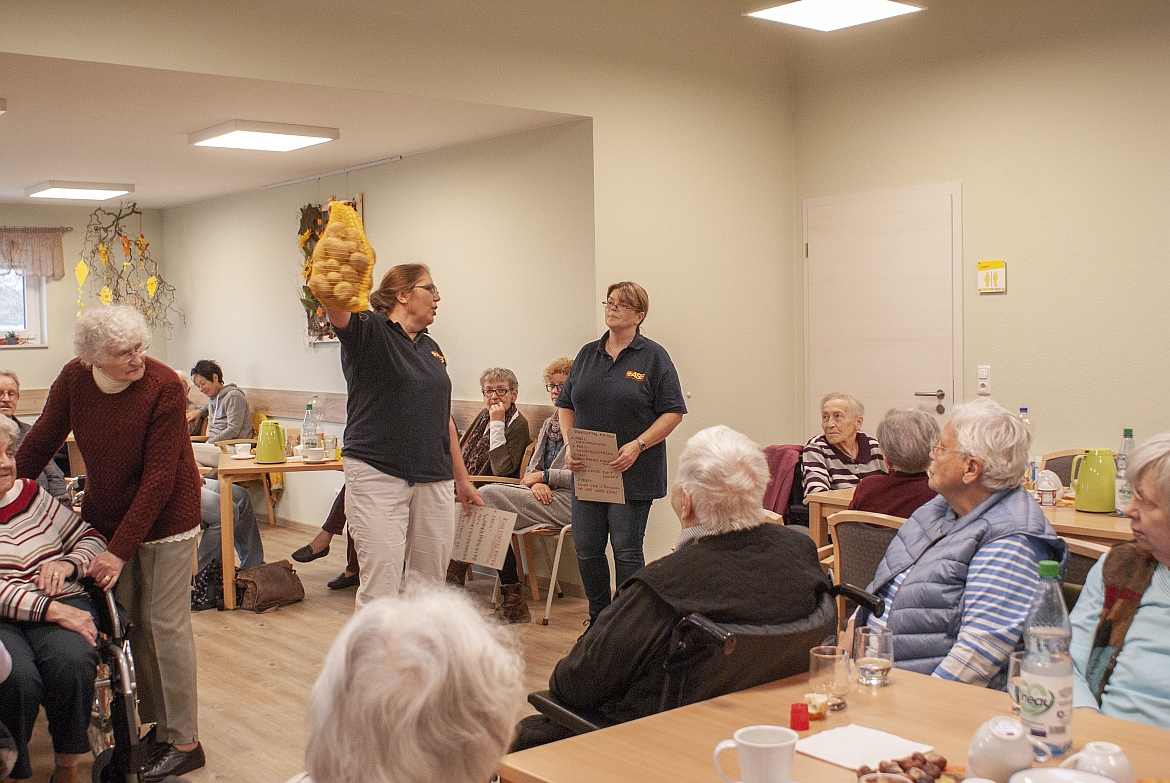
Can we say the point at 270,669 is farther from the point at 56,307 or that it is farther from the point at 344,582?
the point at 56,307

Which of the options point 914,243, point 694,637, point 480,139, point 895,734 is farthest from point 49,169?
point 895,734

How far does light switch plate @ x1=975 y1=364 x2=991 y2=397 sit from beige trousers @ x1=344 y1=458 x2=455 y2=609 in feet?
9.87

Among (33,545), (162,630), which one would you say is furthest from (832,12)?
(33,545)

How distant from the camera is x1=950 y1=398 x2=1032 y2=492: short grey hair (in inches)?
102

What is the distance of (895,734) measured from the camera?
186 cm

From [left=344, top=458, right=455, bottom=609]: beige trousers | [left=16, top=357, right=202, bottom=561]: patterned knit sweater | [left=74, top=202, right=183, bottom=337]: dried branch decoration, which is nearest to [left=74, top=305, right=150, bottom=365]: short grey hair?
[left=16, top=357, right=202, bottom=561]: patterned knit sweater

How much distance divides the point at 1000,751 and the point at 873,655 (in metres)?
0.52

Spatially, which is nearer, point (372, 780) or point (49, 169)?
point (372, 780)

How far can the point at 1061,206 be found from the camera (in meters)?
5.30

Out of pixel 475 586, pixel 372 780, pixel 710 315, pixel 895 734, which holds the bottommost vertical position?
pixel 475 586

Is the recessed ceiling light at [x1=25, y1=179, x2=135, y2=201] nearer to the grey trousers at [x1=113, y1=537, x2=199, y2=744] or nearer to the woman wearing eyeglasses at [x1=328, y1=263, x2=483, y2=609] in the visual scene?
the woman wearing eyeglasses at [x1=328, y1=263, x2=483, y2=609]

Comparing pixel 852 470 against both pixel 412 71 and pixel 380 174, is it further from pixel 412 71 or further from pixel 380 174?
pixel 380 174

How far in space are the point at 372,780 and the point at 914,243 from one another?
17.1 feet

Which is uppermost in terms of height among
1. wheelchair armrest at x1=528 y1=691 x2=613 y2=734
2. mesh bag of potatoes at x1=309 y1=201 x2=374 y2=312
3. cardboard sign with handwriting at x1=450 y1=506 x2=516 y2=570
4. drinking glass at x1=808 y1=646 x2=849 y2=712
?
mesh bag of potatoes at x1=309 y1=201 x2=374 y2=312
